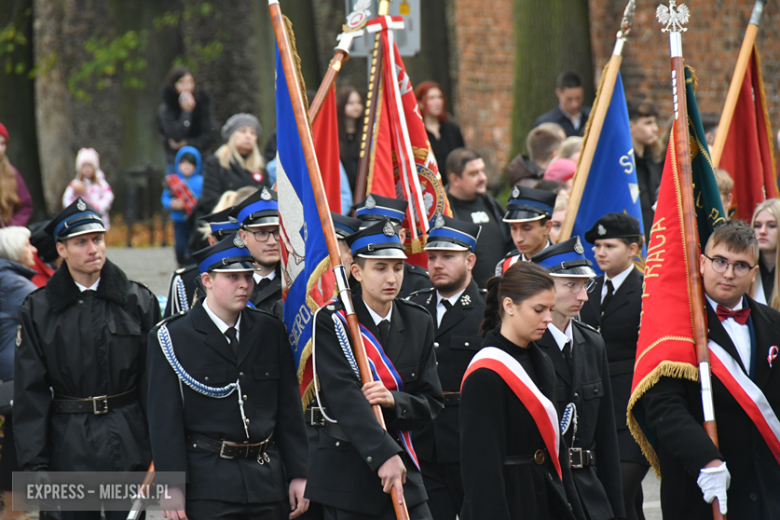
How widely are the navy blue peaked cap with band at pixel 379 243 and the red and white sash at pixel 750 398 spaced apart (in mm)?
1612

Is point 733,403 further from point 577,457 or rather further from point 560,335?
point 560,335

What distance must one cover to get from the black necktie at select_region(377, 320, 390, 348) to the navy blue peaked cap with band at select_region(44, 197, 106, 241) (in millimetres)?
1787

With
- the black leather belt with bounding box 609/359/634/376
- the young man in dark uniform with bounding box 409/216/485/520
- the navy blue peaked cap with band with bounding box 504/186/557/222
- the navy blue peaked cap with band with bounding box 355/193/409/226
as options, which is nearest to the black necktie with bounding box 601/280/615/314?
the black leather belt with bounding box 609/359/634/376

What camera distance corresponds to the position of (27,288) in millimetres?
6801

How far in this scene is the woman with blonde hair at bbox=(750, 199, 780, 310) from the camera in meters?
6.88

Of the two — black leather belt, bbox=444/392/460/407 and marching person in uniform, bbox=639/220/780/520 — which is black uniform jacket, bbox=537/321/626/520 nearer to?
marching person in uniform, bbox=639/220/780/520

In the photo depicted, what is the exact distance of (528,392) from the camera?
15.4 feet

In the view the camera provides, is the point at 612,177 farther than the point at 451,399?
Yes

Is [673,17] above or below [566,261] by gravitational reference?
above

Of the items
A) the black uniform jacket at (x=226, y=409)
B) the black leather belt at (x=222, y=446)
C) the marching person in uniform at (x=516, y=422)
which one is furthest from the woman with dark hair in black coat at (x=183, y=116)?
the marching person in uniform at (x=516, y=422)

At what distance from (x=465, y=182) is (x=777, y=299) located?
108 inches

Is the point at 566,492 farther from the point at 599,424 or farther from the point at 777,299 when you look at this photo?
the point at 777,299

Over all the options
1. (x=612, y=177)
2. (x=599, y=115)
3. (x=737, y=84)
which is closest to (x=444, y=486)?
(x=612, y=177)

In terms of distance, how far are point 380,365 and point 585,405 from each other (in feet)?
3.29
